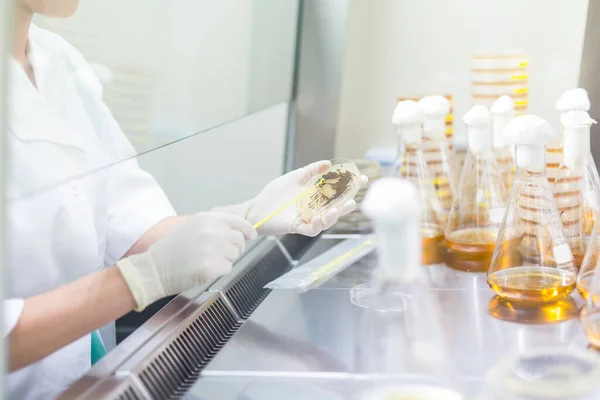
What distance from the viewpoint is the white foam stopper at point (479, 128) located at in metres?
1.46

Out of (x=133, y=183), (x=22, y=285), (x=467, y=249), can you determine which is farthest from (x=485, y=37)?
(x=22, y=285)

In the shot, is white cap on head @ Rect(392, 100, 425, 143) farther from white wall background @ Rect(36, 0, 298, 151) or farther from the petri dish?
white wall background @ Rect(36, 0, 298, 151)

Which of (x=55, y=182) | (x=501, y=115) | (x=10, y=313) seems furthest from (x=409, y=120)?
(x=10, y=313)

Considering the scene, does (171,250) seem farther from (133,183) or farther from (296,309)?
(133,183)

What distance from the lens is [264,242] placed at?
1.74 meters

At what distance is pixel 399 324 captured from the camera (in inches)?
48.2

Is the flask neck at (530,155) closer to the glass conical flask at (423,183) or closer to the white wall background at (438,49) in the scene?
the glass conical flask at (423,183)

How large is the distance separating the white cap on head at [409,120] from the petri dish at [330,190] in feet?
0.61

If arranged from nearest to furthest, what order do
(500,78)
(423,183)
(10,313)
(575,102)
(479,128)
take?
1. (10,313)
2. (575,102)
3. (479,128)
4. (423,183)
5. (500,78)

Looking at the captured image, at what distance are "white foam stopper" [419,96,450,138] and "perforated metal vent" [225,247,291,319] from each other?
1.45ft

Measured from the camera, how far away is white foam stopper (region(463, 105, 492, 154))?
1462mm

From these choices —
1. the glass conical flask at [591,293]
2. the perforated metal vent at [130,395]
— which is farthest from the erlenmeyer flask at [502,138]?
the perforated metal vent at [130,395]

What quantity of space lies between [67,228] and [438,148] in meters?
0.85

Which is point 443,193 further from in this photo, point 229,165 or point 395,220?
point 395,220
